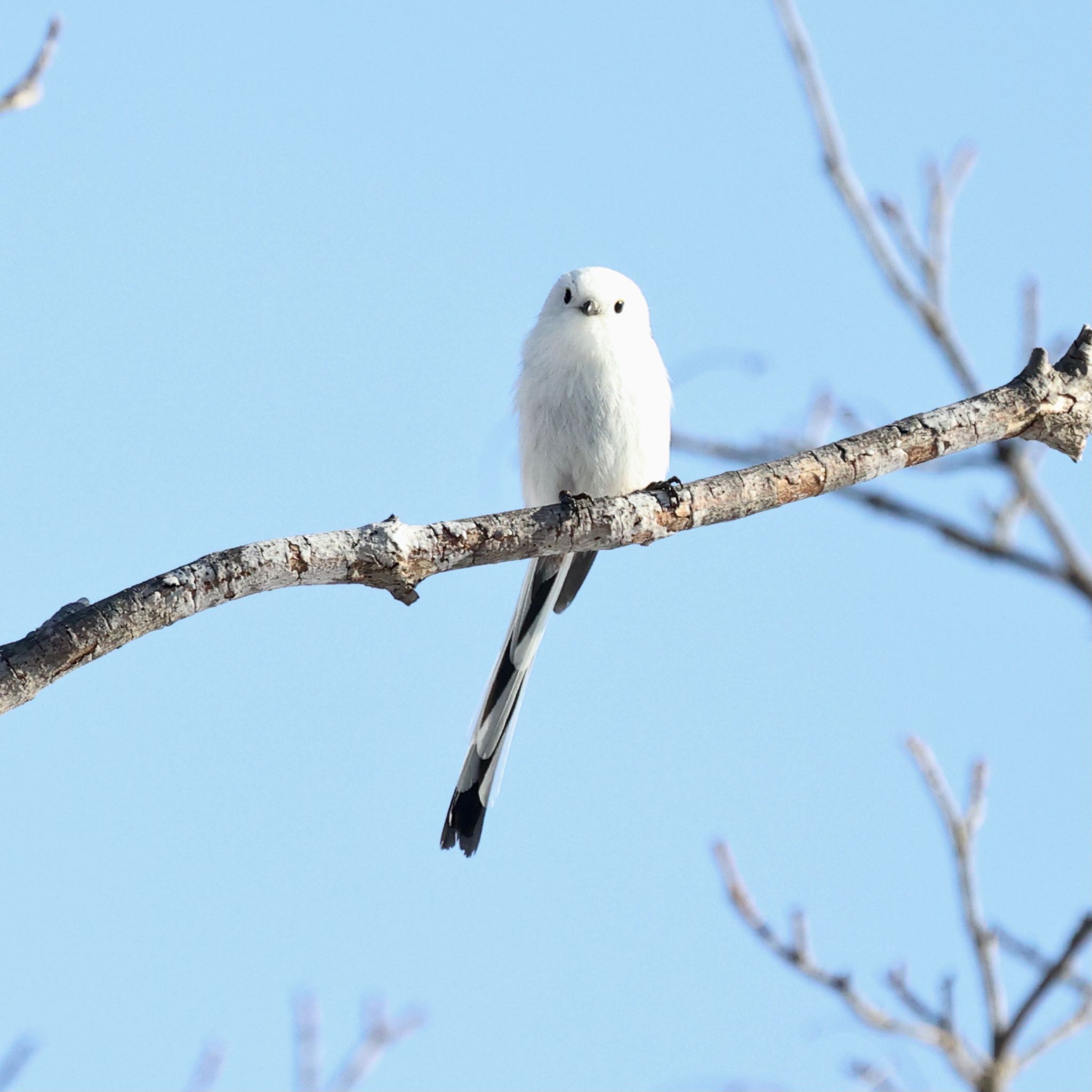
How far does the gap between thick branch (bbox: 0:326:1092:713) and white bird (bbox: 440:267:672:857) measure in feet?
3.03

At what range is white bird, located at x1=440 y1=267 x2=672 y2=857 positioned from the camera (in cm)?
446

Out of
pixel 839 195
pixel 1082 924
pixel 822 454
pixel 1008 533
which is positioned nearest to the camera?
pixel 1082 924

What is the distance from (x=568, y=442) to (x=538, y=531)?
3.90ft

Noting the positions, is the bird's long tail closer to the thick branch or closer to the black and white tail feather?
the black and white tail feather

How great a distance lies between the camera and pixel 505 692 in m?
4.58

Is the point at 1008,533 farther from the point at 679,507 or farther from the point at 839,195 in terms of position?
the point at 679,507

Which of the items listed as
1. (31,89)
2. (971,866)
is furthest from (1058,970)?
(31,89)

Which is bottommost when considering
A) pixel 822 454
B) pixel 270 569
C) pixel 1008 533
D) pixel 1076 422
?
pixel 270 569

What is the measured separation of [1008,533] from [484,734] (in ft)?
7.82

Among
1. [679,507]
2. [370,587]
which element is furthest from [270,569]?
[679,507]

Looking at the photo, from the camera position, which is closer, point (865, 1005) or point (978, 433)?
point (865, 1005)

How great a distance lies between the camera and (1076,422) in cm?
364

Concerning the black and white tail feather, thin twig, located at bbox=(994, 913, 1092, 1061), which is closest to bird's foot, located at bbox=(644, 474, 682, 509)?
the black and white tail feather

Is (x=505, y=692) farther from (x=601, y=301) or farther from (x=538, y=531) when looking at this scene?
(x=601, y=301)
